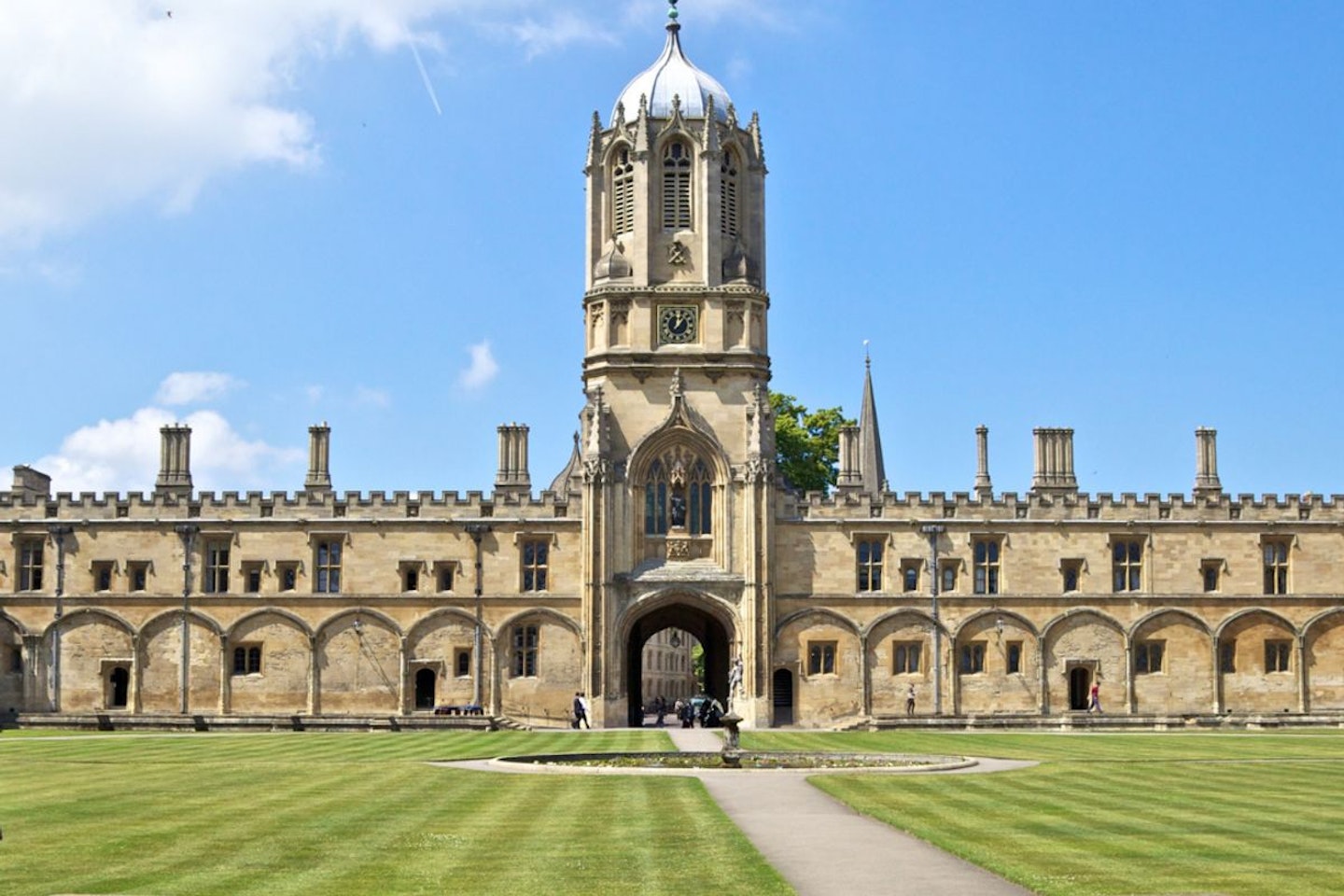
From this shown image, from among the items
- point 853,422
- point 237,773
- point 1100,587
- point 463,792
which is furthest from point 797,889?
point 853,422

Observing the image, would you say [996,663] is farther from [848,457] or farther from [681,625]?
[681,625]

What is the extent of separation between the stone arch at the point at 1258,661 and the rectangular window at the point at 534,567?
75.9 feet

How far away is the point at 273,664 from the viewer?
6081 cm

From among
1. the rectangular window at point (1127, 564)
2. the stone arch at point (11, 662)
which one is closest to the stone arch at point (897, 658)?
the rectangular window at point (1127, 564)

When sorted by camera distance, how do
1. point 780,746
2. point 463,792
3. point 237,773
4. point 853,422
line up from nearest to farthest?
point 463,792 → point 237,773 → point 780,746 → point 853,422

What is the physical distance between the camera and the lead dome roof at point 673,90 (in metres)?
64.3

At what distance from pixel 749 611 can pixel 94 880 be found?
43.2 meters

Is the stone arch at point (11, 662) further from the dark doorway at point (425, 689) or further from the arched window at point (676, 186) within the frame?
the arched window at point (676, 186)

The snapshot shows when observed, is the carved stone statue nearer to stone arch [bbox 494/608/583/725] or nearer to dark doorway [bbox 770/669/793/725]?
stone arch [bbox 494/608/583/725]

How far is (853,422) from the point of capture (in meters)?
71.7

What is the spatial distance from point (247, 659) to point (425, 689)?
20.0 feet

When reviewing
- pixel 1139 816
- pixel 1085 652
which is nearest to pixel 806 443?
pixel 1085 652

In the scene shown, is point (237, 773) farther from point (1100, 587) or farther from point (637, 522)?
point (1100, 587)

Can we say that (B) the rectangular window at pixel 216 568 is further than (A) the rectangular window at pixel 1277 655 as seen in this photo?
No
